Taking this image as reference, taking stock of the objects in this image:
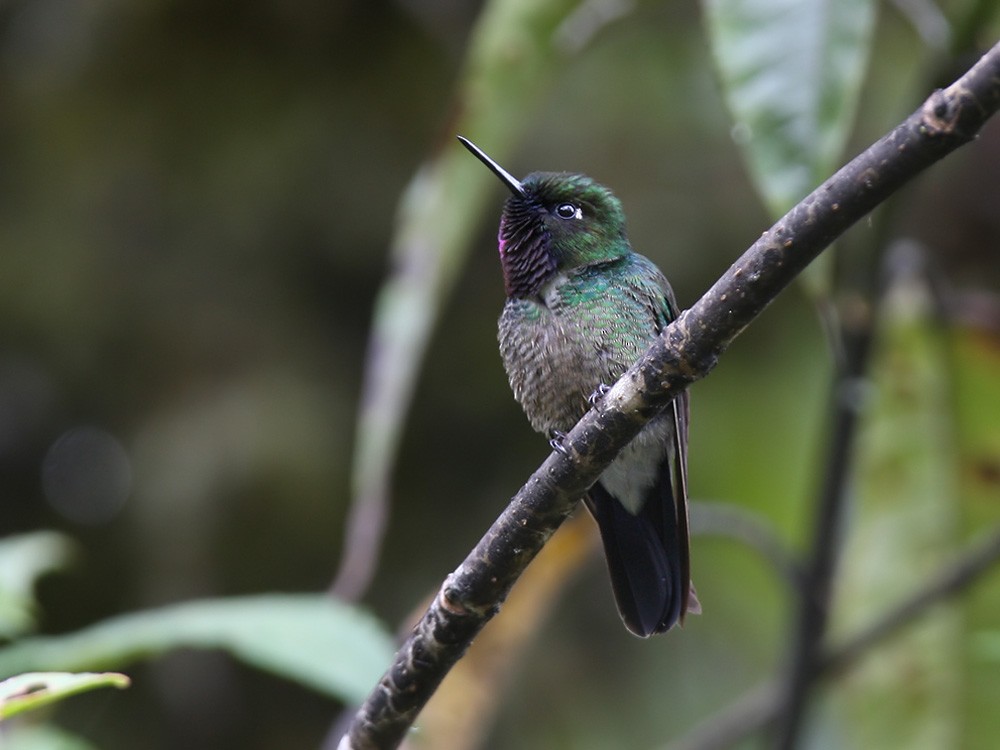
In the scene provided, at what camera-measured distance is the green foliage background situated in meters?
4.25

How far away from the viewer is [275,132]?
4473 millimetres

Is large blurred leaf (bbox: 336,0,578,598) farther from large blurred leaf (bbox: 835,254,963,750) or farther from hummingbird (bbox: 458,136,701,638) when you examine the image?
large blurred leaf (bbox: 835,254,963,750)

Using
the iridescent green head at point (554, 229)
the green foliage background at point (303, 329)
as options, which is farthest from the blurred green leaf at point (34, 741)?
the green foliage background at point (303, 329)

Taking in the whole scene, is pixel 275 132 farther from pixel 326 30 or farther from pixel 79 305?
pixel 79 305

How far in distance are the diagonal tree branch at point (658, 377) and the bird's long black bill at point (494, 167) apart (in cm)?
65

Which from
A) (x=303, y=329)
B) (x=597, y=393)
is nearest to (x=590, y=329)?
(x=597, y=393)

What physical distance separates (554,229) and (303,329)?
2470 mm

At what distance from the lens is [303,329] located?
4.47 m

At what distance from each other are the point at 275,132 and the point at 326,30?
46 centimetres

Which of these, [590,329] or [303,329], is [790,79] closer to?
[590,329]

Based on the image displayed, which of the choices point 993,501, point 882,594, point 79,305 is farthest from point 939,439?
point 79,305

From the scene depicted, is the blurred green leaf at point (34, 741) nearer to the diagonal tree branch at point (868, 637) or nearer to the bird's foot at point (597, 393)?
the bird's foot at point (597, 393)

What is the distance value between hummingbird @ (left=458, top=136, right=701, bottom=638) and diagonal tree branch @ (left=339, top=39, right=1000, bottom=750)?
0.68 meters

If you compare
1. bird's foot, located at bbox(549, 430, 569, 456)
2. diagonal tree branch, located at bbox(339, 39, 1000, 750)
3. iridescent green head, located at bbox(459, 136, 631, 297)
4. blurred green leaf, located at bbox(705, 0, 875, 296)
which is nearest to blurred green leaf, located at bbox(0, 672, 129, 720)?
diagonal tree branch, located at bbox(339, 39, 1000, 750)
